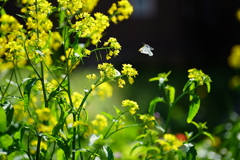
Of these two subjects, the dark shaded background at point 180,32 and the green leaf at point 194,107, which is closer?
the green leaf at point 194,107

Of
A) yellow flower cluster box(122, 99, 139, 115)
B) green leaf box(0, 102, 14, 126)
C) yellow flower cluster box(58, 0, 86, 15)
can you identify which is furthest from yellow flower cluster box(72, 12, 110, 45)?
green leaf box(0, 102, 14, 126)

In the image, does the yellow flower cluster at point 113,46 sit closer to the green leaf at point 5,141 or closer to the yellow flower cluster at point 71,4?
the yellow flower cluster at point 71,4

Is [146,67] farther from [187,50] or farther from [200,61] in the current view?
[187,50]

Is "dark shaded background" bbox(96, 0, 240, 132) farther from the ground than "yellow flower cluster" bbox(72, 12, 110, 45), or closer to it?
farther from the ground

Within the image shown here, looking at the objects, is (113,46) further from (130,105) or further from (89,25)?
(130,105)

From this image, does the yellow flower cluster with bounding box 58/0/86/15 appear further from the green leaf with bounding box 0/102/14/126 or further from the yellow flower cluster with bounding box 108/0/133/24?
the green leaf with bounding box 0/102/14/126

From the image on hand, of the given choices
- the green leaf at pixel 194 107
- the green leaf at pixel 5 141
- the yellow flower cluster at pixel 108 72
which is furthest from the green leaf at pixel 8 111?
the green leaf at pixel 194 107

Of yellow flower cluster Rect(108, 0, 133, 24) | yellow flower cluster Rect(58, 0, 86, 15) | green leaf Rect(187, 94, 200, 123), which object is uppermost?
yellow flower cluster Rect(108, 0, 133, 24)

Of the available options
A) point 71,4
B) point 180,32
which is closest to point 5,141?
point 71,4

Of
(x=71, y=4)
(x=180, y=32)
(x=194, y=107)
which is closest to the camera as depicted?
(x=71, y=4)

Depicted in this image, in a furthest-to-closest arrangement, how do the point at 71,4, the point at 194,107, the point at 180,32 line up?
1. the point at 180,32
2. the point at 194,107
3. the point at 71,4

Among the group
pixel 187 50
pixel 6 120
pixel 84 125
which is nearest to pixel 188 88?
pixel 84 125
